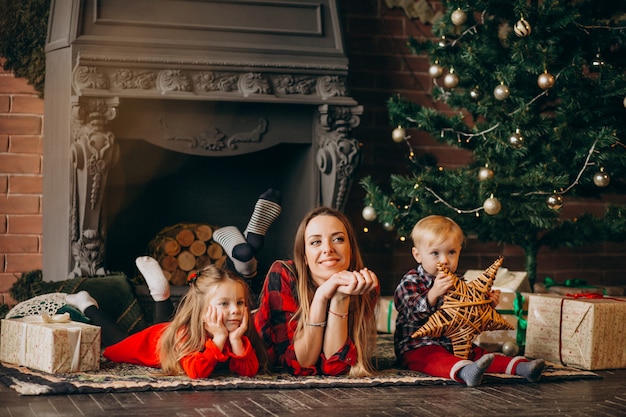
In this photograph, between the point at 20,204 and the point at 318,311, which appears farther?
the point at 20,204

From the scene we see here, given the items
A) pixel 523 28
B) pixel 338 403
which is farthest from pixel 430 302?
pixel 523 28

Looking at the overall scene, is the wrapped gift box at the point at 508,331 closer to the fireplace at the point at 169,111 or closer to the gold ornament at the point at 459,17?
the fireplace at the point at 169,111

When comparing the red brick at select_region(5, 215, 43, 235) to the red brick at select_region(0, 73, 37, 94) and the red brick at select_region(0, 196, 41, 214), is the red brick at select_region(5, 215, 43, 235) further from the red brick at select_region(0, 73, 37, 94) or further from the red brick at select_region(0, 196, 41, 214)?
the red brick at select_region(0, 73, 37, 94)

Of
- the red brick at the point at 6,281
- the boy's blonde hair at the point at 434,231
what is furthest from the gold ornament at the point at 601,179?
the red brick at the point at 6,281

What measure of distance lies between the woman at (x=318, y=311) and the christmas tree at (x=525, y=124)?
107 cm

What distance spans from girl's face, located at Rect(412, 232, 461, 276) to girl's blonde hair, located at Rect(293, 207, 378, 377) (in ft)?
0.88

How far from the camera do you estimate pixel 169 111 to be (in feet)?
13.2

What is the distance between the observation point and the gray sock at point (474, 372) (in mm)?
2809

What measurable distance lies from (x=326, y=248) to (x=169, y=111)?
1.37 m

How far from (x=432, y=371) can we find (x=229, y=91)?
5.43ft

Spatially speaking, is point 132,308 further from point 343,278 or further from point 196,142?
point 343,278

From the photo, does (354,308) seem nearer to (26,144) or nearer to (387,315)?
(387,315)

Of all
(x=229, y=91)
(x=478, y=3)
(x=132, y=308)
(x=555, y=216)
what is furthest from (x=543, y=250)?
(x=132, y=308)

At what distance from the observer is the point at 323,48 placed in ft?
13.7
